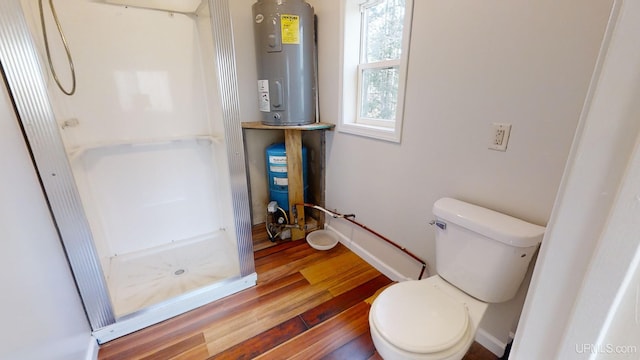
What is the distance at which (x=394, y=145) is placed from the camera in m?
1.62

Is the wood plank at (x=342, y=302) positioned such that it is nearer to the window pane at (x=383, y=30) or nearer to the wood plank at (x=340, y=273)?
the wood plank at (x=340, y=273)

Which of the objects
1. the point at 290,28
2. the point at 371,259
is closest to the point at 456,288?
the point at 371,259

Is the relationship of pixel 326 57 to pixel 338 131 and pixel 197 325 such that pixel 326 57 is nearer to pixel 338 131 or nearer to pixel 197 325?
pixel 338 131

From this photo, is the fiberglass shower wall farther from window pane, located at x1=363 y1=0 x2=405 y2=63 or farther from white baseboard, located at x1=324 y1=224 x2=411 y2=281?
window pane, located at x1=363 y1=0 x2=405 y2=63

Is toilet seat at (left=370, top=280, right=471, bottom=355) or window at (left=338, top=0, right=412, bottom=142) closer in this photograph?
toilet seat at (left=370, top=280, right=471, bottom=355)

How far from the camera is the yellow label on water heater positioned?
1.80m

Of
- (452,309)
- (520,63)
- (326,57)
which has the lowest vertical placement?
(452,309)

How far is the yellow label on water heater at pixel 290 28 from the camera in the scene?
180 cm

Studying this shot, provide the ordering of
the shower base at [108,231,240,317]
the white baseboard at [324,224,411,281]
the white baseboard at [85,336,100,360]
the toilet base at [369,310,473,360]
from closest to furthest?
1. the toilet base at [369,310,473,360]
2. the white baseboard at [85,336,100,360]
3. the shower base at [108,231,240,317]
4. the white baseboard at [324,224,411,281]

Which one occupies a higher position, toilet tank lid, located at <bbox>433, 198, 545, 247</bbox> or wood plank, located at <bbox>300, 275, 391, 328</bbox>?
toilet tank lid, located at <bbox>433, 198, 545, 247</bbox>

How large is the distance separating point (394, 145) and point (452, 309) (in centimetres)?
92

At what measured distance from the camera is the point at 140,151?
6.35 ft

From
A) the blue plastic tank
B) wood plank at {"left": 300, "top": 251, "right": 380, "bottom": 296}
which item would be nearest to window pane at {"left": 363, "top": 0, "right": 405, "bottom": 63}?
the blue plastic tank

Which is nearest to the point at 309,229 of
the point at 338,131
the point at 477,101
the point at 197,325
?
the point at 338,131
